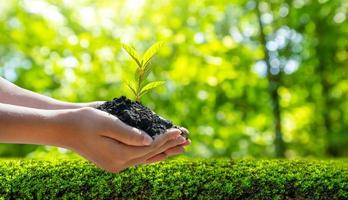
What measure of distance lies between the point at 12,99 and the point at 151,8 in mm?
5254

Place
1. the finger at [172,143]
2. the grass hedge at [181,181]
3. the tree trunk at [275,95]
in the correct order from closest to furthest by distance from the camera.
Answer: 1. the finger at [172,143]
2. the grass hedge at [181,181]
3. the tree trunk at [275,95]

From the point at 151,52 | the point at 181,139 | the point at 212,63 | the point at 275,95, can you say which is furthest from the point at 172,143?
the point at 275,95

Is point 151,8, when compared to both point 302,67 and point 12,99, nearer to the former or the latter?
point 302,67

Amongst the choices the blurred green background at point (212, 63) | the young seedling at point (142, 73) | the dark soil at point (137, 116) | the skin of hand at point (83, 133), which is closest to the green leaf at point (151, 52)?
the young seedling at point (142, 73)

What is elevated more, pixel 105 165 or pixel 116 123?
pixel 116 123

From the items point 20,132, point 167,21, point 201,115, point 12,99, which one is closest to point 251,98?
point 201,115

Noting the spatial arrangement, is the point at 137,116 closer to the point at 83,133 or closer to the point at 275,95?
the point at 83,133

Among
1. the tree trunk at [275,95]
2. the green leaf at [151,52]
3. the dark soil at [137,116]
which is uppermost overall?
the tree trunk at [275,95]

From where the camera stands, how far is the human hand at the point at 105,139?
2209 millimetres

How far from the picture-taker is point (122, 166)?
2.37m

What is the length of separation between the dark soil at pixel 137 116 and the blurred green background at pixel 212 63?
13.5ft

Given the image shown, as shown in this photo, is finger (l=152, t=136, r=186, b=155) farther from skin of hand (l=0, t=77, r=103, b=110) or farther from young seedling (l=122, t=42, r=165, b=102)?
skin of hand (l=0, t=77, r=103, b=110)

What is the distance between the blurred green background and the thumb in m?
4.55

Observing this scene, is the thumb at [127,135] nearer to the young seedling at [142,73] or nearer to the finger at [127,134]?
the finger at [127,134]
